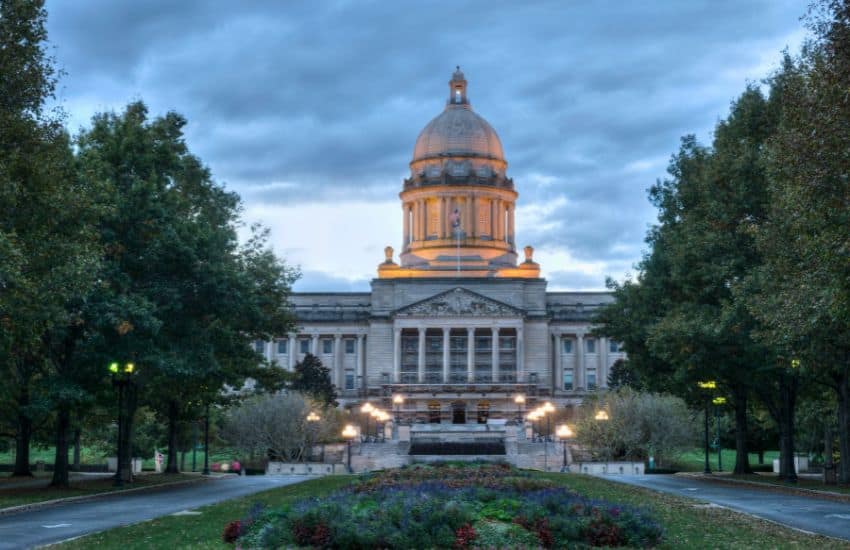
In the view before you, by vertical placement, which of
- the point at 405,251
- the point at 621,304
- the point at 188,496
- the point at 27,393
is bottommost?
the point at 188,496

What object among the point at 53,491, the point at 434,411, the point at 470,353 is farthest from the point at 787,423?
the point at 470,353

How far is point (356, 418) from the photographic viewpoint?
4688 inches

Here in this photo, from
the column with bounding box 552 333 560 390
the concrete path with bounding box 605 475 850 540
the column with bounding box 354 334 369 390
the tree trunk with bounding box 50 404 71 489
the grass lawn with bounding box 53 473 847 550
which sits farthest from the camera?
the column with bounding box 354 334 369 390

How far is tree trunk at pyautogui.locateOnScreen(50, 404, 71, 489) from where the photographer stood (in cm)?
4344

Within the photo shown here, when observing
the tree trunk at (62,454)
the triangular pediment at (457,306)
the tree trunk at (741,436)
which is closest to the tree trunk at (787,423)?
the tree trunk at (741,436)

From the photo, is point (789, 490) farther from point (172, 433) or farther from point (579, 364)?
point (579, 364)

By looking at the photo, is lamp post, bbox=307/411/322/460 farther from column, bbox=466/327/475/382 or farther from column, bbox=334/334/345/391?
column, bbox=334/334/345/391

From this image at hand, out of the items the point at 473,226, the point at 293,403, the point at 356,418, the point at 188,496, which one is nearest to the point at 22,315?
the point at 188,496

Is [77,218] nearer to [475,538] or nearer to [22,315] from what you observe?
[22,315]

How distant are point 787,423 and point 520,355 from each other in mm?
79871

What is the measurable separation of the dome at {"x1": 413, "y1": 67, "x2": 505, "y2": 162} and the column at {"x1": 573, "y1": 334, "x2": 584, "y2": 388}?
28.1 m

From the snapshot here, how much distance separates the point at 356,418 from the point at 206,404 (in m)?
59.8

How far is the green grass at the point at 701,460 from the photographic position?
82500mm

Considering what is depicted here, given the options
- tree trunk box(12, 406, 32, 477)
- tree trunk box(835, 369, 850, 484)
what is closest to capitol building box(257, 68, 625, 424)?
tree trunk box(12, 406, 32, 477)
